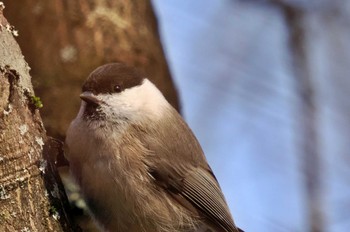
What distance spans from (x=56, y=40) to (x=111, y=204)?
4.42 feet

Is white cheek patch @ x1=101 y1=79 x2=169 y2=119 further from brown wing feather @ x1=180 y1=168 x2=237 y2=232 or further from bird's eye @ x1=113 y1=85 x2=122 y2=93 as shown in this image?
brown wing feather @ x1=180 y1=168 x2=237 y2=232

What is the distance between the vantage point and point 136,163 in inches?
95.3

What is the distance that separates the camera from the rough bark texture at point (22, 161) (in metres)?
1.94

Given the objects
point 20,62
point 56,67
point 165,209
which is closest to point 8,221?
point 20,62

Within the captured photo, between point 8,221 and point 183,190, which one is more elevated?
point 183,190

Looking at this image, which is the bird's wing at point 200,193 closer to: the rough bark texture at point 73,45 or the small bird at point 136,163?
the small bird at point 136,163

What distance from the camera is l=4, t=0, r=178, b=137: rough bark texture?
11.2 feet

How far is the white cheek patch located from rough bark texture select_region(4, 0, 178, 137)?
707mm

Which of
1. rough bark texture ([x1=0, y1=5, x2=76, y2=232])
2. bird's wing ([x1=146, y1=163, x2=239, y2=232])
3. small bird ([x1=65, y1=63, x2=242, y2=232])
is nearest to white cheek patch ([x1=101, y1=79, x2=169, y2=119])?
small bird ([x1=65, y1=63, x2=242, y2=232])

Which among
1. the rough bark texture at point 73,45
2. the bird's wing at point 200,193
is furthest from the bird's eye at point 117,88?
the rough bark texture at point 73,45

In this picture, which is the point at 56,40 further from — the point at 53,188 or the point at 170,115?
the point at 53,188

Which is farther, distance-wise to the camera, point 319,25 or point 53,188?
point 319,25

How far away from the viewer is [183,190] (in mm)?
2594

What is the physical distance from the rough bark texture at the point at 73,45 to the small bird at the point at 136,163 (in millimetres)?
791
